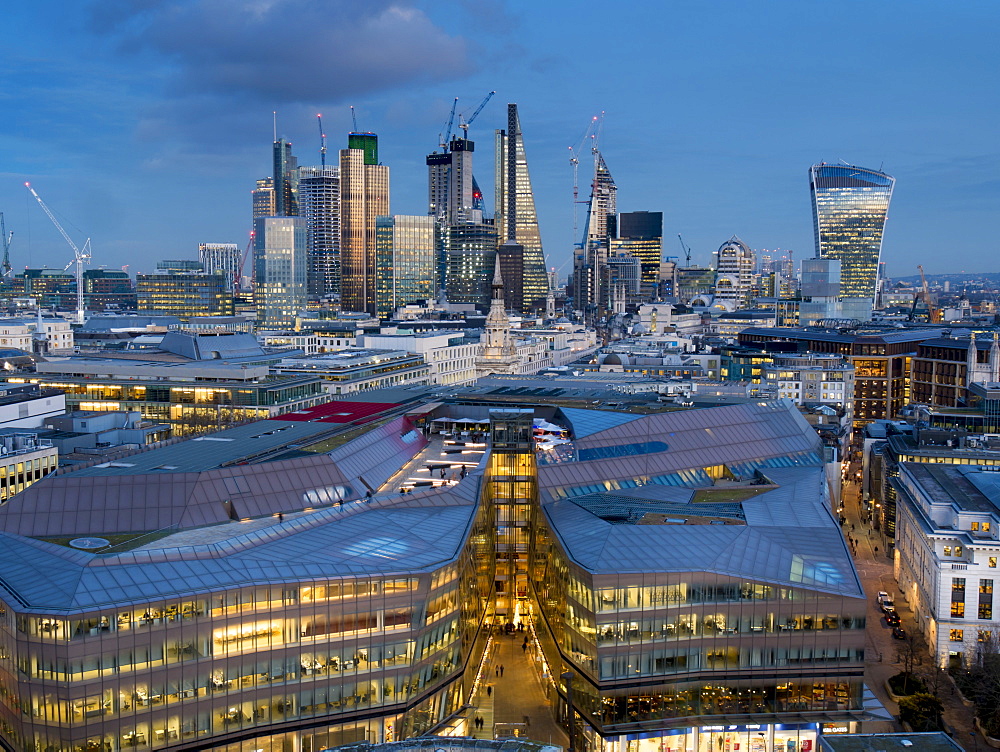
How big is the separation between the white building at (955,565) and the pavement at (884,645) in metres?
2.07

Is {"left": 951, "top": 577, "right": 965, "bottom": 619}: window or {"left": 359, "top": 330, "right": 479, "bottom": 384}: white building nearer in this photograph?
{"left": 951, "top": 577, "right": 965, "bottom": 619}: window

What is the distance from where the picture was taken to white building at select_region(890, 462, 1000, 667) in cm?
7256

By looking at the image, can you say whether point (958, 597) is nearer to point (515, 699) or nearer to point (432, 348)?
point (515, 699)

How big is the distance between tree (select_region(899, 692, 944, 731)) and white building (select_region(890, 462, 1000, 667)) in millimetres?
11666

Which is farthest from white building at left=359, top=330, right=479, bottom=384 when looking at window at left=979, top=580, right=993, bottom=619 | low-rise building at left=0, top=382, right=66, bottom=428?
window at left=979, top=580, right=993, bottom=619

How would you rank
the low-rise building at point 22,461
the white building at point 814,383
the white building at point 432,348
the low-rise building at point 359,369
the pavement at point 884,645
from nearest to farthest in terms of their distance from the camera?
1. the pavement at point 884,645
2. the low-rise building at point 22,461
3. the low-rise building at point 359,369
4. the white building at point 814,383
5. the white building at point 432,348

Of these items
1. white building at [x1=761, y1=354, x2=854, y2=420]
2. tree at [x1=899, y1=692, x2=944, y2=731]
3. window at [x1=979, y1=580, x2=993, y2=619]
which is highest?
white building at [x1=761, y1=354, x2=854, y2=420]

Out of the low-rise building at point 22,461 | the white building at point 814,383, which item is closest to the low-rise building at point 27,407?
the low-rise building at point 22,461

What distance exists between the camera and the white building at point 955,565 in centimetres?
7256

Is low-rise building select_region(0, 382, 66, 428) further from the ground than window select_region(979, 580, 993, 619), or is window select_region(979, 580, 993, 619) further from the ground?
low-rise building select_region(0, 382, 66, 428)

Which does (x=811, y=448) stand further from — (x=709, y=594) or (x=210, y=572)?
(x=210, y=572)

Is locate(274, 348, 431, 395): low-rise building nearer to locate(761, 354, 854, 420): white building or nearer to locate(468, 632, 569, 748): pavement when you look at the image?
locate(761, 354, 854, 420): white building

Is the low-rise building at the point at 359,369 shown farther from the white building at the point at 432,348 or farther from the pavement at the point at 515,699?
the pavement at the point at 515,699

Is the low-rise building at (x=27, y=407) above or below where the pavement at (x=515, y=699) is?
above
